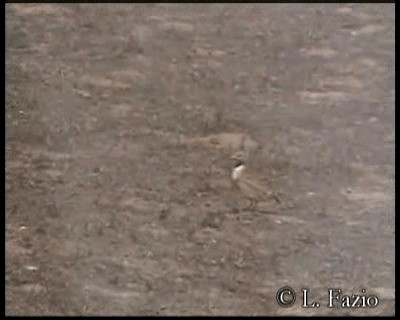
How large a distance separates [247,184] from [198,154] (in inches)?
3.8

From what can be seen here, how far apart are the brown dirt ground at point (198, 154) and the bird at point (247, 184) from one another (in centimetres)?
A: 1

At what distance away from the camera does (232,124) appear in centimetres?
98

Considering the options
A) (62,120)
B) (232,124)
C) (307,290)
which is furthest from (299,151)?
(62,120)

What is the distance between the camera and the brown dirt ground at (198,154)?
3.22 feet

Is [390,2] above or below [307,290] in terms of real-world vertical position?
above

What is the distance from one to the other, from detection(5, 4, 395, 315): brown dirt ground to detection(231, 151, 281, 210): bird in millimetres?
14

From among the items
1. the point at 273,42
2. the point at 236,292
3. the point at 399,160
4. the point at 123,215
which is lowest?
the point at 236,292

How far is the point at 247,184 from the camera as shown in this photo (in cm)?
98

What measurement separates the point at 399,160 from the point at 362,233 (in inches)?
5.5

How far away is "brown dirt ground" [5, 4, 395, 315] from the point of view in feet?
3.22

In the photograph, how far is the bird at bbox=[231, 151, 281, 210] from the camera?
0.98m

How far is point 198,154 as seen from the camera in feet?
3.23

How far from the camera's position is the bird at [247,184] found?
979 mm

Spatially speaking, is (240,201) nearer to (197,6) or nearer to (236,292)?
(236,292)
